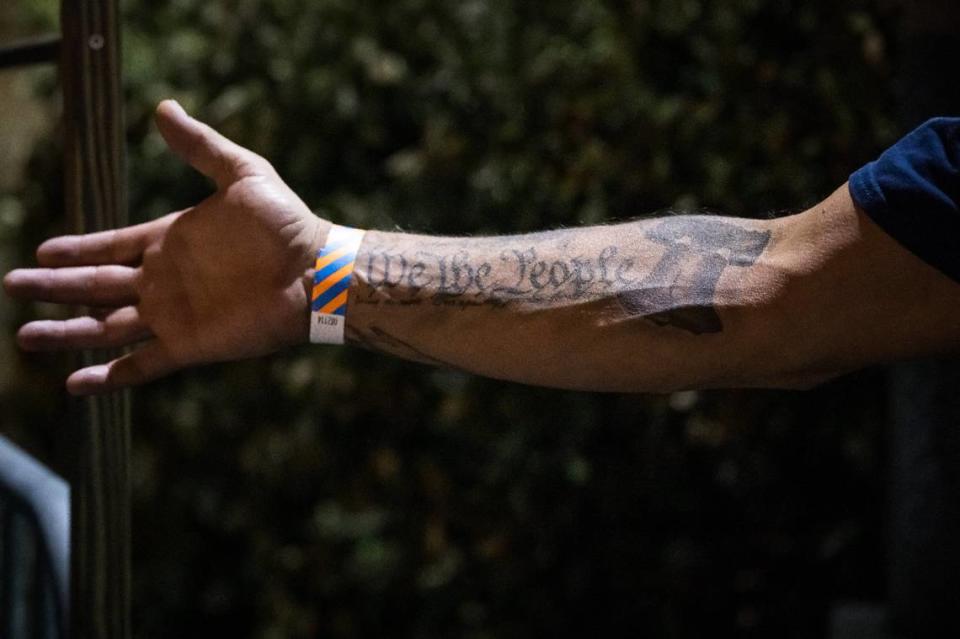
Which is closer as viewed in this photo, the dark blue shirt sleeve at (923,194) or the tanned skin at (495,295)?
the dark blue shirt sleeve at (923,194)

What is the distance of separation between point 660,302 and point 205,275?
509 mm

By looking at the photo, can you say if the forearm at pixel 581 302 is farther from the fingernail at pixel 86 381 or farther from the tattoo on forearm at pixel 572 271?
the fingernail at pixel 86 381

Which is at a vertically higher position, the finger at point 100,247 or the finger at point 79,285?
the finger at point 100,247

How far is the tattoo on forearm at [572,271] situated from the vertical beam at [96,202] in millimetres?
311

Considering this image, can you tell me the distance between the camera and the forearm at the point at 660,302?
46.8 inches

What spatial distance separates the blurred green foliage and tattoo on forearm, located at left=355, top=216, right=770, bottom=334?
1149mm

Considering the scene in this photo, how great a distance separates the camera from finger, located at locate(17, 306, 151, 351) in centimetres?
125

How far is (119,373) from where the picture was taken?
1.20 meters

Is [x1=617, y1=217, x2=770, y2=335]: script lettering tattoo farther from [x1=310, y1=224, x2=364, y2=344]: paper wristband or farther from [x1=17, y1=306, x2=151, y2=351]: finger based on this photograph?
[x1=17, y1=306, x2=151, y2=351]: finger

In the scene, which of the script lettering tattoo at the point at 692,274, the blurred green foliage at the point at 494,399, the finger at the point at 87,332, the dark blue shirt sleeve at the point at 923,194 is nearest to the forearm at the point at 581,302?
the script lettering tattoo at the point at 692,274

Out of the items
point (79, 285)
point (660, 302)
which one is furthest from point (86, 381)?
point (660, 302)

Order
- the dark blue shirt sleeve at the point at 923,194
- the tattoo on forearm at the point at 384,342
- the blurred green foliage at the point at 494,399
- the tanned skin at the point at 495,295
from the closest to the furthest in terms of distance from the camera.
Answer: the dark blue shirt sleeve at the point at 923,194 < the tanned skin at the point at 495,295 < the tattoo on forearm at the point at 384,342 < the blurred green foliage at the point at 494,399

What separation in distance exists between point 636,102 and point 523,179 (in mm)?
297

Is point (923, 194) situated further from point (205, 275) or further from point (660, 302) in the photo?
point (205, 275)
